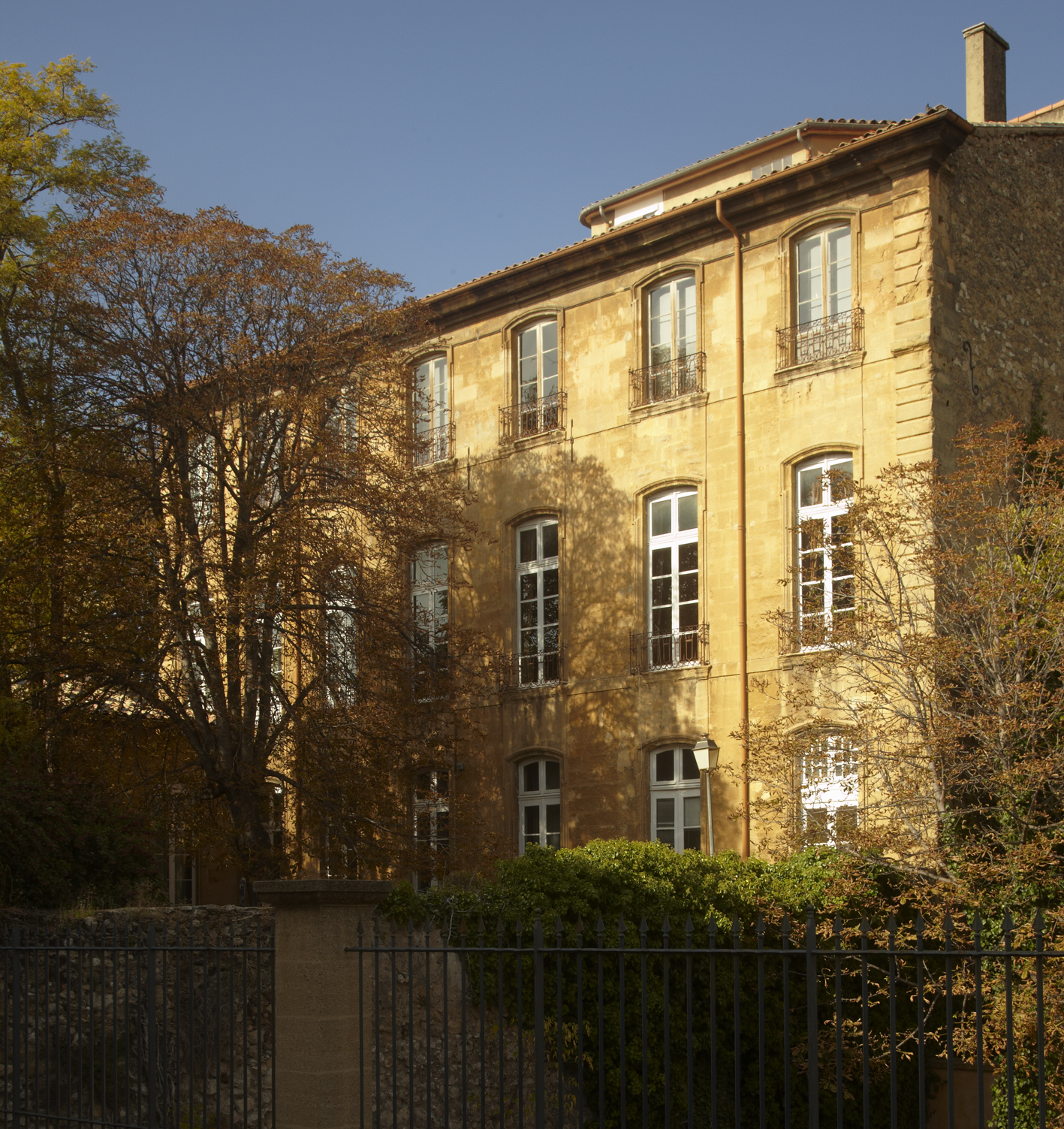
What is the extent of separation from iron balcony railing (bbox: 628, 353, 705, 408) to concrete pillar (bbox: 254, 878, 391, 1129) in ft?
51.3

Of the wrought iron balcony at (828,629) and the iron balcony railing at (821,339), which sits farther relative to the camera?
the iron balcony railing at (821,339)

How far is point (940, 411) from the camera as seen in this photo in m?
19.1

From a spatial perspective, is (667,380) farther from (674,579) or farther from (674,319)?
(674,579)

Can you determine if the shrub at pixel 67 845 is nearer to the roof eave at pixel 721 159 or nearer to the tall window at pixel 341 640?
the tall window at pixel 341 640

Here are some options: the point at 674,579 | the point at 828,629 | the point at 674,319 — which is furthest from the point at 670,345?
the point at 828,629

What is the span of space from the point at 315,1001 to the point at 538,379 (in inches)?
707

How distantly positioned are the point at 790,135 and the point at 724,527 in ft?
27.3

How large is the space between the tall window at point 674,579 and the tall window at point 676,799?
143cm

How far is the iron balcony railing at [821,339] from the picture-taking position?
20.0m

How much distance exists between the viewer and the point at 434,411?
2569 cm

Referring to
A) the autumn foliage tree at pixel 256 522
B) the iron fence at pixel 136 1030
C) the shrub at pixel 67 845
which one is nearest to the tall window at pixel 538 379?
the autumn foliage tree at pixel 256 522

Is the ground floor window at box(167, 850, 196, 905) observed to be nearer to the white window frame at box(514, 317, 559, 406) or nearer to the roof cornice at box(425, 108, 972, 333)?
the white window frame at box(514, 317, 559, 406)

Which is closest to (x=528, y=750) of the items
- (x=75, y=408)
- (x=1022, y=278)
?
(x=75, y=408)

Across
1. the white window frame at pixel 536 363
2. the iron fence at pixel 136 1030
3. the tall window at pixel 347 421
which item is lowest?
the iron fence at pixel 136 1030
